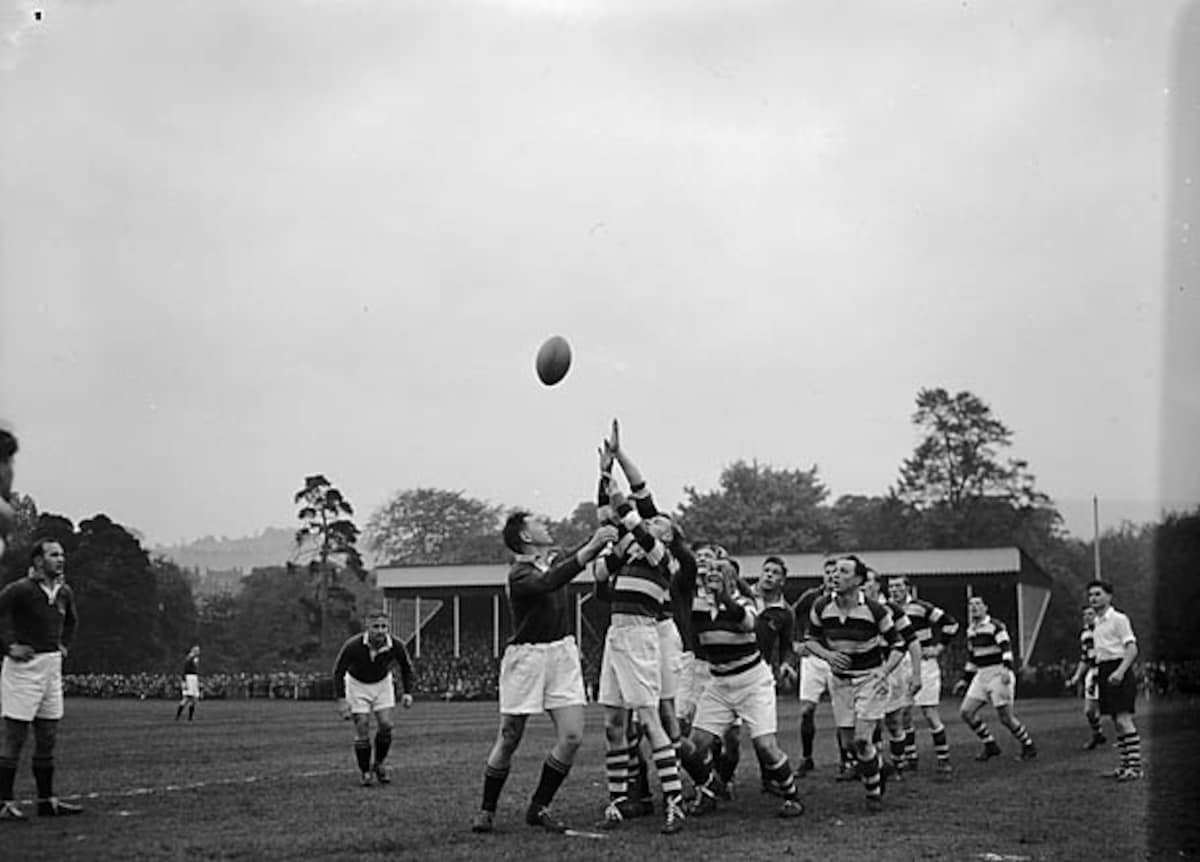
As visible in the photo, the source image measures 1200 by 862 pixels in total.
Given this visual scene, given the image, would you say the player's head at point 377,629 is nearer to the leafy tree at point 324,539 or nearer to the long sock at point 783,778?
the long sock at point 783,778

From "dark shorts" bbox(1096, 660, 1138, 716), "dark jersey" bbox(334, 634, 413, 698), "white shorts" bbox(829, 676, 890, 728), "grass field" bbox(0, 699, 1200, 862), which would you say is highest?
"dark jersey" bbox(334, 634, 413, 698)

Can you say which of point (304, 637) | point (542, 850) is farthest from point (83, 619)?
point (542, 850)

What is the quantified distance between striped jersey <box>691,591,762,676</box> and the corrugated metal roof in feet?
117

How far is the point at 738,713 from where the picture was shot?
11.7 m

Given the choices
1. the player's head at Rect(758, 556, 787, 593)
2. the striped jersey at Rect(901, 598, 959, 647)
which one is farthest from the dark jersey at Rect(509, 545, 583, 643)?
the striped jersey at Rect(901, 598, 959, 647)

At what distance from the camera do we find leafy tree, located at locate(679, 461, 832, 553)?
80625mm

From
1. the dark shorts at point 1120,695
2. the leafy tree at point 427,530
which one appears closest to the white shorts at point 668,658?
the dark shorts at point 1120,695

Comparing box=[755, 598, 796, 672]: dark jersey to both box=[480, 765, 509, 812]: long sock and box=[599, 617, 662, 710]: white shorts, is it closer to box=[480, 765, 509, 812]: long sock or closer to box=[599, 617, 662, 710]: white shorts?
box=[599, 617, 662, 710]: white shorts

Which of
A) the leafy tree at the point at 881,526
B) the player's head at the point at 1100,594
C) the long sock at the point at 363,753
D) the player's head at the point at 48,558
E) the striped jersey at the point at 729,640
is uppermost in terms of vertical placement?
→ the leafy tree at the point at 881,526

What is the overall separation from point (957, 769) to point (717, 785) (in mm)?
5074

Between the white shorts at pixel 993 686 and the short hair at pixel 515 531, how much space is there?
9.51m

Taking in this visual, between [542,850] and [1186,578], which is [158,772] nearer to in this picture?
[542,850]

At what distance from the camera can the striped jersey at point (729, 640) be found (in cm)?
1175

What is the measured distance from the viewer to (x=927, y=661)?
18578 mm
